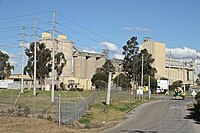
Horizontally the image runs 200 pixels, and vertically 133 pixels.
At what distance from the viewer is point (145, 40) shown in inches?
5369

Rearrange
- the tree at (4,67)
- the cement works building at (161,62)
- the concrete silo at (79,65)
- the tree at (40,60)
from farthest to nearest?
the cement works building at (161,62)
the concrete silo at (79,65)
the tree at (4,67)
the tree at (40,60)

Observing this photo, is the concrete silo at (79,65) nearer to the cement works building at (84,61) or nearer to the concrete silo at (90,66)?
the cement works building at (84,61)

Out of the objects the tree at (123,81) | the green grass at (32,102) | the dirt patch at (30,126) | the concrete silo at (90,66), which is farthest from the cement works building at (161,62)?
the dirt patch at (30,126)

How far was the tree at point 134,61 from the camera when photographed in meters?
104

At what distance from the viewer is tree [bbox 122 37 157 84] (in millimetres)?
104375

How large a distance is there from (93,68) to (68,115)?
375 feet

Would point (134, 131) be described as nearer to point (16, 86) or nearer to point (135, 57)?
point (16, 86)

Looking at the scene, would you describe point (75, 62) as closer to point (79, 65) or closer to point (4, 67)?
point (79, 65)

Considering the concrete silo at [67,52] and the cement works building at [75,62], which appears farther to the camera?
the concrete silo at [67,52]

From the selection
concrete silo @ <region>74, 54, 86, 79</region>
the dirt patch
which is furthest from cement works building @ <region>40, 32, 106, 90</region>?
the dirt patch

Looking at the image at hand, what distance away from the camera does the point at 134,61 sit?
105 metres

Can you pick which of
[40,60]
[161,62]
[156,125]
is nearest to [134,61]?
[40,60]

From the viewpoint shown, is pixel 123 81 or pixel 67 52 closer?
pixel 123 81

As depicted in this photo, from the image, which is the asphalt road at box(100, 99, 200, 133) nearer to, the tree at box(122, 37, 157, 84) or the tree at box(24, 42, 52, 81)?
the tree at box(24, 42, 52, 81)
